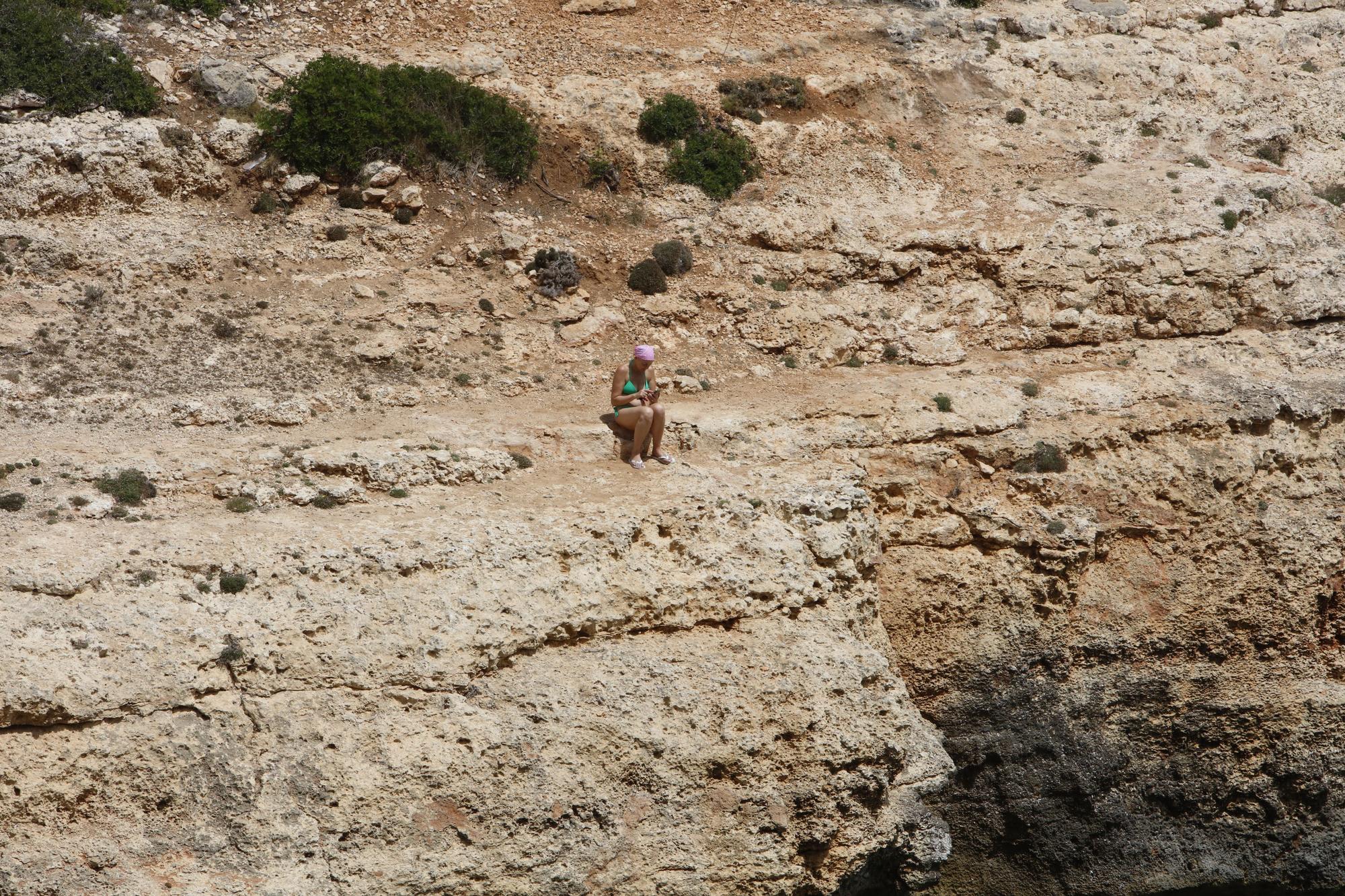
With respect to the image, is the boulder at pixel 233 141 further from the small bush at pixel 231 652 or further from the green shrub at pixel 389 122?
the small bush at pixel 231 652

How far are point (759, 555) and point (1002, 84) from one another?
47.0 ft

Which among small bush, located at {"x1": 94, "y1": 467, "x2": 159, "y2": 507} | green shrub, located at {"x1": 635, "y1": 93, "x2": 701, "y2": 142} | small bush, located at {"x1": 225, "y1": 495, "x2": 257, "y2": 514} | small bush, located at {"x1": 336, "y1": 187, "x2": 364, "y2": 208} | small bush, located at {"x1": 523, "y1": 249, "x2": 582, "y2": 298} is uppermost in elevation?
green shrub, located at {"x1": 635, "y1": 93, "x2": 701, "y2": 142}

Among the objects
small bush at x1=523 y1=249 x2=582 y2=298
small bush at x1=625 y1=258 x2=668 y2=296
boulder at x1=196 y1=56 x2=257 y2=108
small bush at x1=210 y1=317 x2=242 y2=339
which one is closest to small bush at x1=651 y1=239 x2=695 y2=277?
small bush at x1=625 y1=258 x2=668 y2=296

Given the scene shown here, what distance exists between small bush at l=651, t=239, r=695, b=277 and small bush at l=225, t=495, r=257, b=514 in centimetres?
870

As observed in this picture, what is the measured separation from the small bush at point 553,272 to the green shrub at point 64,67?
7116mm

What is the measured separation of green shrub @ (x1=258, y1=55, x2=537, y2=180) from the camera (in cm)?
2077

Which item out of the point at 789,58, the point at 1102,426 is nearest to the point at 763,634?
the point at 1102,426

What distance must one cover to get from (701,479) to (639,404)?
1.40m

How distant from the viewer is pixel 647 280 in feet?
67.8

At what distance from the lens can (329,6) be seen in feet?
77.7

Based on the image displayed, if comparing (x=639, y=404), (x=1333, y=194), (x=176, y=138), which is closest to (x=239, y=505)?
(x=639, y=404)

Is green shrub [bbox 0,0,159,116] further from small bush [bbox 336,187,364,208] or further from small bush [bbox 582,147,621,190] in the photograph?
small bush [bbox 582,147,621,190]

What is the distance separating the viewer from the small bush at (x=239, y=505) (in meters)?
14.9

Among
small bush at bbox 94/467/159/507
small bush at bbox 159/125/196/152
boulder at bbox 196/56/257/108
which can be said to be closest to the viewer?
small bush at bbox 94/467/159/507
